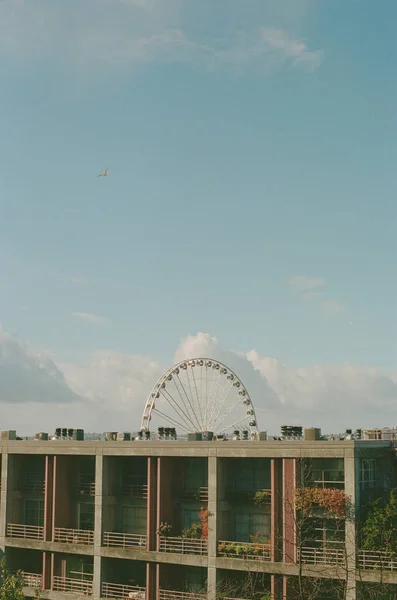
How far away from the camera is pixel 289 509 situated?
174ft

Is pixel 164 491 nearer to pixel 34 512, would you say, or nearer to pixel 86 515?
pixel 86 515

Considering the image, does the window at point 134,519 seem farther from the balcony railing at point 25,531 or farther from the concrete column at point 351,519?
the concrete column at point 351,519

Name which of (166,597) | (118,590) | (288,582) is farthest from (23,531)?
(288,582)

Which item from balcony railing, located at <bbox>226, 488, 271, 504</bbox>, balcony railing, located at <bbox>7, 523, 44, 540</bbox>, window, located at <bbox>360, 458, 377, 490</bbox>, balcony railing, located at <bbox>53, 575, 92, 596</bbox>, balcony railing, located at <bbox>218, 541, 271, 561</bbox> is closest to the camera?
window, located at <bbox>360, 458, 377, 490</bbox>

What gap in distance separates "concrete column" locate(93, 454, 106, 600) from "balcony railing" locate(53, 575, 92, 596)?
4.60ft

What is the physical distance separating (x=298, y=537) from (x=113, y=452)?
16.4m

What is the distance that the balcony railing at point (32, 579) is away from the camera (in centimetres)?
6262

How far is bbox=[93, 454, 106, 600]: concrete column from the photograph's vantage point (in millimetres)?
59378

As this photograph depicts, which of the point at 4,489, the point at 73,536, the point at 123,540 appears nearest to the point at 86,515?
the point at 73,536

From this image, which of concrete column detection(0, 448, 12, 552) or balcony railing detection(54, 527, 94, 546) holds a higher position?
concrete column detection(0, 448, 12, 552)

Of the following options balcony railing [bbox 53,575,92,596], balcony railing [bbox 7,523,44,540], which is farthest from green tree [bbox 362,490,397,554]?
balcony railing [bbox 7,523,44,540]

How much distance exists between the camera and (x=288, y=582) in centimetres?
5238

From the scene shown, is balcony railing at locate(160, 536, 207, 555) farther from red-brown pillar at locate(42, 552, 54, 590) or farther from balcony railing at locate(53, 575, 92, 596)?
red-brown pillar at locate(42, 552, 54, 590)

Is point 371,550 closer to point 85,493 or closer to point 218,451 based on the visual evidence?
point 218,451
